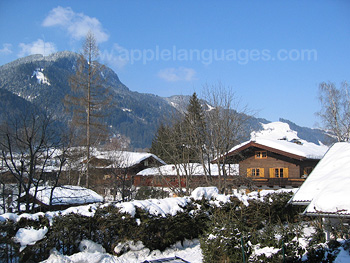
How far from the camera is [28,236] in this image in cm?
698

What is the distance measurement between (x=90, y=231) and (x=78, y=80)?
63.6 ft

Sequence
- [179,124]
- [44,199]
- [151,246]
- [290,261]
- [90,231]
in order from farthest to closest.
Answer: [179,124], [44,199], [151,246], [90,231], [290,261]

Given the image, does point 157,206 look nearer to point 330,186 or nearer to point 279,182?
point 330,186

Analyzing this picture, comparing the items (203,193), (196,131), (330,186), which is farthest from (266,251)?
(196,131)

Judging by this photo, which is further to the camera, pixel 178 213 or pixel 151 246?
pixel 178 213

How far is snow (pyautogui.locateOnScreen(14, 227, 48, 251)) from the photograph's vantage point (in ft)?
22.6

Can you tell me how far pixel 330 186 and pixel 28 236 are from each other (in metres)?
7.51

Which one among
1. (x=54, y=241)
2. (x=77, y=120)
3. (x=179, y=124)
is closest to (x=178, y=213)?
(x=54, y=241)

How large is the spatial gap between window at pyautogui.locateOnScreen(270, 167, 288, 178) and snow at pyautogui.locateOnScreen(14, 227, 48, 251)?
25726 millimetres

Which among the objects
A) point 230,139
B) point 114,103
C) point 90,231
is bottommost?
point 90,231

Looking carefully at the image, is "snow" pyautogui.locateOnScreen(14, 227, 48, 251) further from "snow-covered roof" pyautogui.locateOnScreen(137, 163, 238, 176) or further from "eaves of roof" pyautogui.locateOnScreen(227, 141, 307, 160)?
"eaves of roof" pyautogui.locateOnScreen(227, 141, 307, 160)

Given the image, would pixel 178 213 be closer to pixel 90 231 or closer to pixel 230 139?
pixel 90 231

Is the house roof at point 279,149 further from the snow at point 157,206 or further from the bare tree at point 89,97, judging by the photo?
the snow at point 157,206

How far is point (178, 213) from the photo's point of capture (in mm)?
9508
